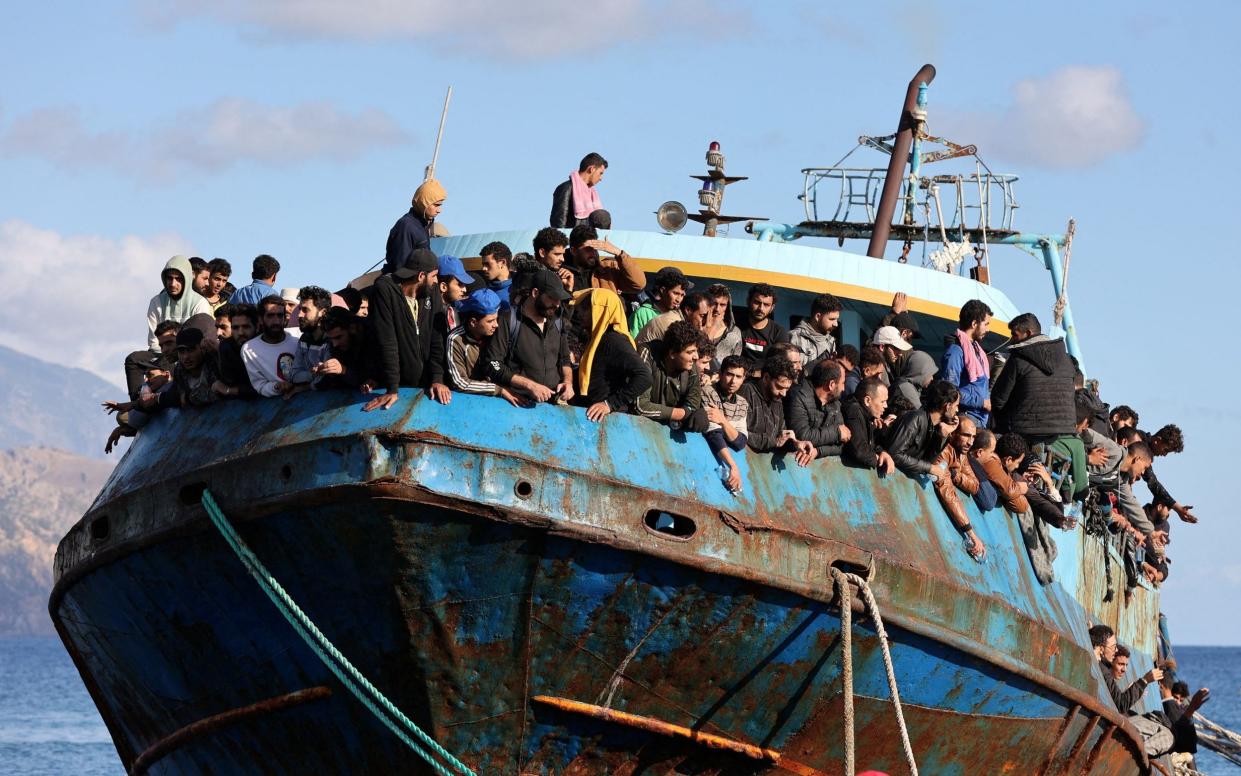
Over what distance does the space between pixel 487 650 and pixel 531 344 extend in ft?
Result: 5.35

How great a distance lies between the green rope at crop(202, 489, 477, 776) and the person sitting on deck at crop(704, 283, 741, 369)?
111 inches

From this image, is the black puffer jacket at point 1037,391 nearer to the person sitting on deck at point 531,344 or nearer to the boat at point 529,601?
the boat at point 529,601

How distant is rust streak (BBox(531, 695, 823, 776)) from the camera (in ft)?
33.6

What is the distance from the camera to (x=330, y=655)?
10.2 m

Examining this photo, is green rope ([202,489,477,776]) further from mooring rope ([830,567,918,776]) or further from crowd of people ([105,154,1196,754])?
mooring rope ([830,567,918,776])

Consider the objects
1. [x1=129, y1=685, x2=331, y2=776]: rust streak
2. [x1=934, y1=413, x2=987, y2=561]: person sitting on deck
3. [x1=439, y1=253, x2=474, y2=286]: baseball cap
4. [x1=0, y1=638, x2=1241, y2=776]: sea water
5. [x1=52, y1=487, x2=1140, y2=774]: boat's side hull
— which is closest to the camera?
[x1=52, y1=487, x2=1140, y2=774]: boat's side hull

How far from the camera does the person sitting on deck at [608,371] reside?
10.2 m

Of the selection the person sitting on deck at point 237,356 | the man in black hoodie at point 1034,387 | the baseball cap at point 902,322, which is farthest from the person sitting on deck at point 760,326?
the person sitting on deck at point 237,356

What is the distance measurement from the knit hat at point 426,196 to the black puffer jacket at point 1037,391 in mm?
4191

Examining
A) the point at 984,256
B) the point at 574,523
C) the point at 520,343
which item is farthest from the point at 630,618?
the point at 984,256

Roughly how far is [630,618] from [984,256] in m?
9.01

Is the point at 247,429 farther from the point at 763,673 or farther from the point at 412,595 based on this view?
the point at 763,673

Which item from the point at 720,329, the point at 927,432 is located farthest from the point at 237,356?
the point at 927,432

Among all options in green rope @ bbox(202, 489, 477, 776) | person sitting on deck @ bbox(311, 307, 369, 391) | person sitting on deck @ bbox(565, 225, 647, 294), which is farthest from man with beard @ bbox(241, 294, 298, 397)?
person sitting on deck @ bbox(565, 225, 647, 294)
